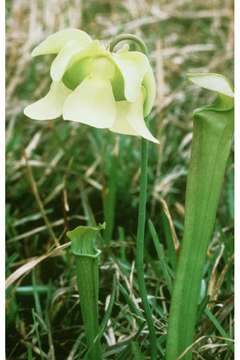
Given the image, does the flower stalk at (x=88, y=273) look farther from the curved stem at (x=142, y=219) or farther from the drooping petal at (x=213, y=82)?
the drooping petal at (x=213, y=82)

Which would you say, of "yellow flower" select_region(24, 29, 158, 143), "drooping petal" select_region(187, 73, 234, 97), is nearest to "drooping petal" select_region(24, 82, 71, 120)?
"yellow flower" select_region(24, 29, 158, 143)

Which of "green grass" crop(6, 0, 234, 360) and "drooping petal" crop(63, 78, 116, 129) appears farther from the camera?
"green grass" crop(6, 0, 234, 360)

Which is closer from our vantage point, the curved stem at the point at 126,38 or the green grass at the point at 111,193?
the curved stem at the point at 126,38

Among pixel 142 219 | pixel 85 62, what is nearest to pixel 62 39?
pixel 85 62

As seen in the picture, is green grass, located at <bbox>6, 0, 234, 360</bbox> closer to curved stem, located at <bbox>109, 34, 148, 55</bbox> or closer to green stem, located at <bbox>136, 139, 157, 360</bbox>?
green stem, located at <bbox>136, 139, 157, 360</bbox>

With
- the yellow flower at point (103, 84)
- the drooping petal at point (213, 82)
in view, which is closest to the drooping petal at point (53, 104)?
the yellow flower at point (103, 84)

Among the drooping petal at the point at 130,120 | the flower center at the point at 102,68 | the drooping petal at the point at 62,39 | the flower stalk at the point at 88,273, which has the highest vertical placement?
the drooping petal at the point at 62,39

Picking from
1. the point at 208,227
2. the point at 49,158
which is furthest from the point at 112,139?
the point at 208,227

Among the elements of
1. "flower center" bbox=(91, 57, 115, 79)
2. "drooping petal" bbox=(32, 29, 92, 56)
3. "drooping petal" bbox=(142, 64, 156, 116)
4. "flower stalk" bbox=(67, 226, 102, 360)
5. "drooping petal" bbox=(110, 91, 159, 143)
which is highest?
"drooping petal" bbox=(32, 29, 92, 56)
